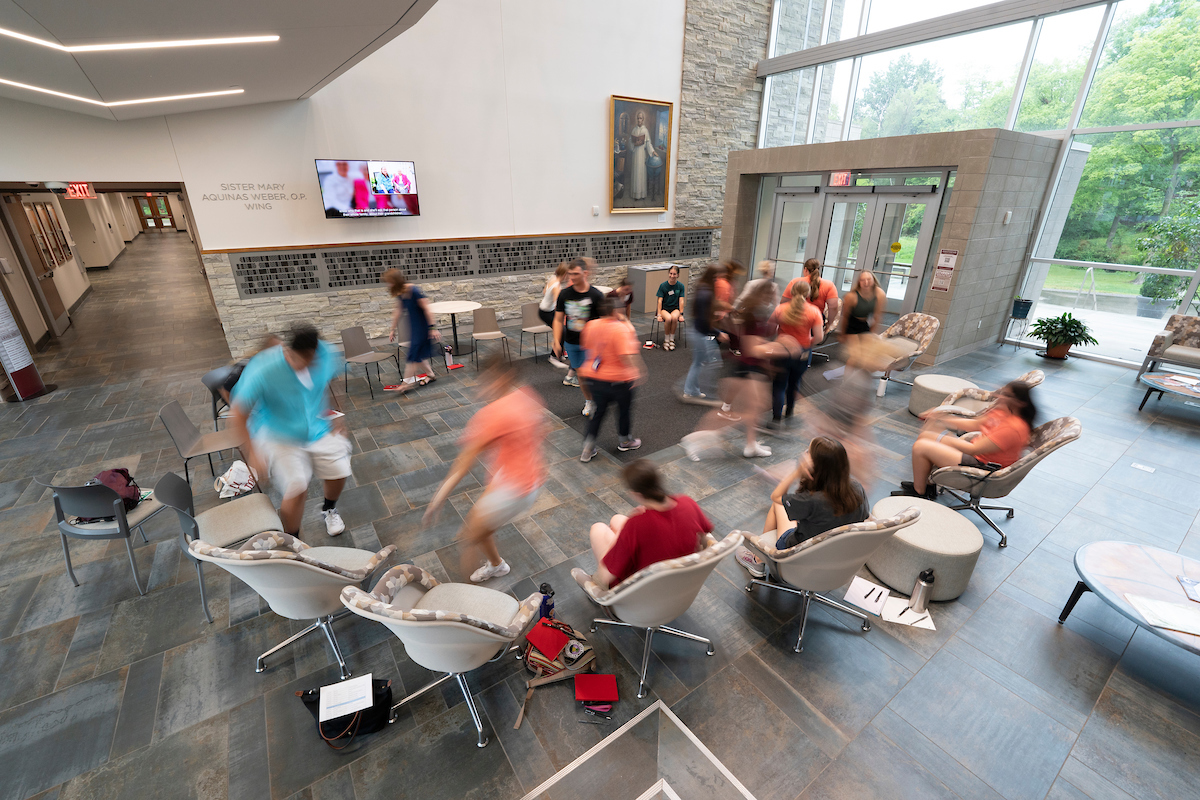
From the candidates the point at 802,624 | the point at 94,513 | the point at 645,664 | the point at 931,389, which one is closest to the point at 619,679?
the point at 645,664

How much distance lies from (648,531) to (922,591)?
1.94 m

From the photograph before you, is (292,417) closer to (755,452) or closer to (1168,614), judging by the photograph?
(755,452)

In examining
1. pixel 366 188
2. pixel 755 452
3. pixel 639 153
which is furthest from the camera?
pixel 639 153

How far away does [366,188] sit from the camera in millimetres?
7547

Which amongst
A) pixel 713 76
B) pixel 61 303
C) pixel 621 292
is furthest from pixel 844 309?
pixel 61 303

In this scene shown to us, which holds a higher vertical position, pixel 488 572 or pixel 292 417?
pixel 292 417

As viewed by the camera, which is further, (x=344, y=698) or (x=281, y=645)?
(x=281, y=645)

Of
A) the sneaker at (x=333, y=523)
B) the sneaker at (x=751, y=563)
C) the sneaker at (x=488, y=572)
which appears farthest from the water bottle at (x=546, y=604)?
the sneaker at (x=333, y=523)

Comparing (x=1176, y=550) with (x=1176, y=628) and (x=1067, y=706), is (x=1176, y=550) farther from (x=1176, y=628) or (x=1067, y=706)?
(x=1067, y=706)

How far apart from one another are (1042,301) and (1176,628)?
782cm

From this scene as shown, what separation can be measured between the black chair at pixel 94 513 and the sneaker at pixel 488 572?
205 cm

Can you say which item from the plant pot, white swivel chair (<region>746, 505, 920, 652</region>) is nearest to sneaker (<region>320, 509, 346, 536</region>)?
white swivel chair (<region>746, 505, 920, 652</region>)

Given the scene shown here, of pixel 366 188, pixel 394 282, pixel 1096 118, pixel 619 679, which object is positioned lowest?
pixel 619 679

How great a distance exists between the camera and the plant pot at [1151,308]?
701cm
